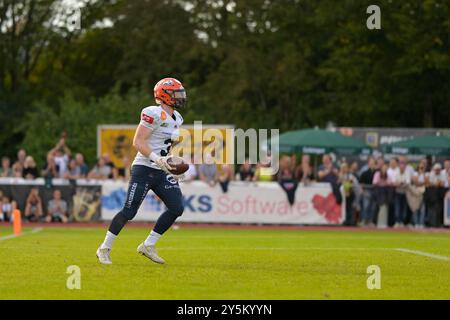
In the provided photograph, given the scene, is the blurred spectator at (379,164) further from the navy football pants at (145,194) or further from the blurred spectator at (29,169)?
the navy football pants at (145,194)

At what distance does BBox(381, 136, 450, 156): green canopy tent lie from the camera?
27312mm

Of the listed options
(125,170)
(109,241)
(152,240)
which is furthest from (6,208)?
(109,241)

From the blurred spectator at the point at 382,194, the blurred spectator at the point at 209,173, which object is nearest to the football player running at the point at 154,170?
the blurred spectator at the point at 209,173

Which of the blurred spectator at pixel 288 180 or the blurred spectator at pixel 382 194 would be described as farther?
the blurred spectator at pixel 288 180

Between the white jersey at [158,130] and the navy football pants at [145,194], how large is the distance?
0.12 m

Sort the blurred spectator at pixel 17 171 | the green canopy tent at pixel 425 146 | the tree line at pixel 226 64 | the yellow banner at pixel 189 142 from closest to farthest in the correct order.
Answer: the blurred spectator at pixel 17 171 < the green canopy tent at pixel 425 146 < the yellow banner at pixel 189 142 < the tree line at pixel 226 64

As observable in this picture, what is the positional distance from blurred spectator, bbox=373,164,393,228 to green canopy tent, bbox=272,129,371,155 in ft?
8.99

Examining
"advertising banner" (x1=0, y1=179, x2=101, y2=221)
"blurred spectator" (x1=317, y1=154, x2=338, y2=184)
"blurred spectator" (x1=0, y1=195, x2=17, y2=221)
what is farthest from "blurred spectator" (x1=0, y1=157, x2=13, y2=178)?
"blurred spectator" (x1=317, y1=154, x2=338, y2=184)

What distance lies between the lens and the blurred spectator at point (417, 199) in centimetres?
2444

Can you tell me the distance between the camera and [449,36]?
3662 centimetres

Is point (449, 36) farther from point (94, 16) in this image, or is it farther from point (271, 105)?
point (94, 16)

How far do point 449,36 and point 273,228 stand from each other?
50.1 feet

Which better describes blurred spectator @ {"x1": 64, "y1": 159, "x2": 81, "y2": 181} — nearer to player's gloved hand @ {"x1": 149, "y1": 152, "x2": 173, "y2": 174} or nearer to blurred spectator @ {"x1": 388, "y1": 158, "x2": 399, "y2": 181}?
blurred spectator @ {"x1": 388, "y1": 158, "x2": 399, "y2": 181}
